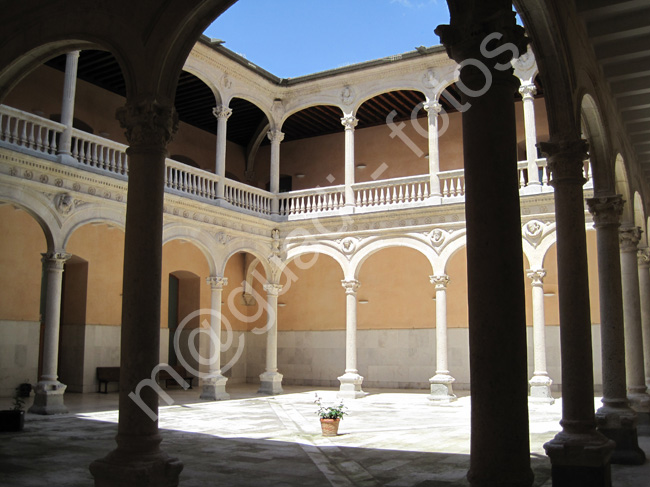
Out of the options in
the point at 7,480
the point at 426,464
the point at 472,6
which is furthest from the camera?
the point at 426,464

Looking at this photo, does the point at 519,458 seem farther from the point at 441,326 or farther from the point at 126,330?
the point at 441,326

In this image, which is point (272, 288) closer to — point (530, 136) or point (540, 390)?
point (540, 390)

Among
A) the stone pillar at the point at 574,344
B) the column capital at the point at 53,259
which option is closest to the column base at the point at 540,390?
the stone pillar at the point at 574,344

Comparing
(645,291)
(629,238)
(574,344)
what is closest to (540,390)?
(645,291)

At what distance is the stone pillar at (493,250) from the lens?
12.2ft

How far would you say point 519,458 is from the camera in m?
3.69

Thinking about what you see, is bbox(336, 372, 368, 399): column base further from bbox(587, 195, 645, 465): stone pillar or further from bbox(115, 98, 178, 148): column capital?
bbox(115, 98, 178, 148): column capital

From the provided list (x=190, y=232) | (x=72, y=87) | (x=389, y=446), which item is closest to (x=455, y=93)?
(x=190, y=232)

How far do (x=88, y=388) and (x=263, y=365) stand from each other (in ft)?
22.5

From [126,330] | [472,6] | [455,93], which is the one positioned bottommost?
[126,330]

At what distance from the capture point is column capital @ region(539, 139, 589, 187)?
21.8ft

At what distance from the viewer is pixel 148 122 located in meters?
5.88

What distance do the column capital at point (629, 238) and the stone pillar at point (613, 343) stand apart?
2.36 metres

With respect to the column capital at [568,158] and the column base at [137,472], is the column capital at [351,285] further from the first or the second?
the column base at [137,472]
